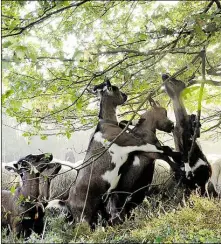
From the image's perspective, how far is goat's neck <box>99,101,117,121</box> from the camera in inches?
145

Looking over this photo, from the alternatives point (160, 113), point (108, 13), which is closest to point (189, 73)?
point (160, 113)

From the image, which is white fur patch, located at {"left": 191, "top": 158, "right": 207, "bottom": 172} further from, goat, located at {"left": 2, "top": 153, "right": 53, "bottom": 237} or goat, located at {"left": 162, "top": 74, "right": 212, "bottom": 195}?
goat, located at {"left": 2, "top": 153, "right": 53, "bottom": 237}

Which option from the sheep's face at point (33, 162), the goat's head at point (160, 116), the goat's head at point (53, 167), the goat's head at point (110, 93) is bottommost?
the goat's head at point (53, 167)

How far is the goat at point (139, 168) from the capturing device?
3611 mm

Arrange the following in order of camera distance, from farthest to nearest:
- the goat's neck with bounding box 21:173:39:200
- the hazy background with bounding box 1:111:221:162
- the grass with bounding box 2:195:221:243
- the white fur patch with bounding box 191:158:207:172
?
the hazy background with bounding box 1:111:221:162, the white fur patch with bounding box 191:158:207:172, the goat's neck with bounding box 21:173:39:200, the grass with bounding box 2:195:221:243

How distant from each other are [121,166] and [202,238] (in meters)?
1.28

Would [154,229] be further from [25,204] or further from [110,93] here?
[110,93]

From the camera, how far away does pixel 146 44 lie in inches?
129

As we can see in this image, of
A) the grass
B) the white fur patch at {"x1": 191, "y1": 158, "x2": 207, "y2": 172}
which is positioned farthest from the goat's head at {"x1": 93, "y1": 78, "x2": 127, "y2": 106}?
the grass

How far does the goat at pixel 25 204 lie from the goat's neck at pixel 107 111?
74 cm

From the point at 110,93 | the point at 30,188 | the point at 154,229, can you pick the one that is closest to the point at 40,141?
the point at 110,93

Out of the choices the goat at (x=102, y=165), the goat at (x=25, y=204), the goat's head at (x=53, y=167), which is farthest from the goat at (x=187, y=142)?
the goat at (x=25, y=204)

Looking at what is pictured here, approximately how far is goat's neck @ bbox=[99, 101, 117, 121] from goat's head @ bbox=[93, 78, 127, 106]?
0.05m

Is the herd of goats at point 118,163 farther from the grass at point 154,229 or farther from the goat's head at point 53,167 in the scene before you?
the grass at point 154,229
